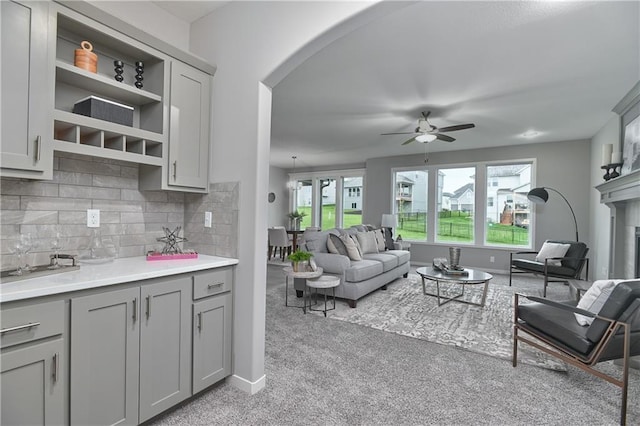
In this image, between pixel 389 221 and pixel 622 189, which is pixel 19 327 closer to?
pixel 622 189

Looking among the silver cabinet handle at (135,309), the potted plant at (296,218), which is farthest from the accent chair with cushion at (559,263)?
the potted plant at (296,218)

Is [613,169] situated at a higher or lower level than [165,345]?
higher

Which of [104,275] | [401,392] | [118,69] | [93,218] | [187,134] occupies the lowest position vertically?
[401,392]

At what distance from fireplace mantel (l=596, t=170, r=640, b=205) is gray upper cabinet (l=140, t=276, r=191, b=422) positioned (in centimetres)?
454

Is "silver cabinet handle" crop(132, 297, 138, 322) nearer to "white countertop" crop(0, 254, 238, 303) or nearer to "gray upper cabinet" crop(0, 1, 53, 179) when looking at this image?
"white countertop" crop(0, 254, 238, 303)

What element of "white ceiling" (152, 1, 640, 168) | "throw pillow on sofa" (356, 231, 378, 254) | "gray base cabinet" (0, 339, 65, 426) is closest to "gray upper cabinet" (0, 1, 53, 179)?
"gray base cabinet" (0, 339, 65, 426)

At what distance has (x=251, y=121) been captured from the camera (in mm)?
2082

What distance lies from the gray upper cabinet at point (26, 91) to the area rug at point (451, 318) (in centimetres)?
298

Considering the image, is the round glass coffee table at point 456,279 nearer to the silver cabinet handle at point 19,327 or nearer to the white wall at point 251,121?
the white wall at point 251,121

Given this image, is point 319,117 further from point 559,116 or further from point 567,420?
point 567,420

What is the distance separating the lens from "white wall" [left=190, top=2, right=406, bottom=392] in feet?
6.44

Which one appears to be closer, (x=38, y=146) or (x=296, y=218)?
(x=38, y=146)

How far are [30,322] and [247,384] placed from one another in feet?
4.22

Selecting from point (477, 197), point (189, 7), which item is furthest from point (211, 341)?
point (477, 197)
